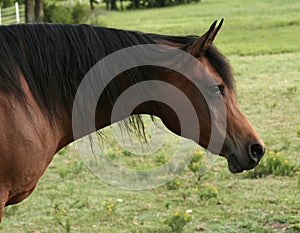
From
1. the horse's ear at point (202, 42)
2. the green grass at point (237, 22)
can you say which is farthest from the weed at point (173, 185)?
the green grass at point (237, 22)

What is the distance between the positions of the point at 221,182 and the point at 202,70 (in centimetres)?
335

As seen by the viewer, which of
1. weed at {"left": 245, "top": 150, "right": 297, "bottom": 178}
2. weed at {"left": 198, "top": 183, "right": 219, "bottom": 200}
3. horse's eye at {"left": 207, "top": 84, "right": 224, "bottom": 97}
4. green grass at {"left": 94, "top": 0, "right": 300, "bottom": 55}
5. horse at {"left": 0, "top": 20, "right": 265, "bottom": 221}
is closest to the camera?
horse at {"left": 0, "top": 20, "right": 265, "bottom": 221}

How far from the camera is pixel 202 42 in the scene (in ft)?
10.8

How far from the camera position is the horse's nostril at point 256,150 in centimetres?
344

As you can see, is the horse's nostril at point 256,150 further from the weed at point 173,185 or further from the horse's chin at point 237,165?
the weed at point 173,185

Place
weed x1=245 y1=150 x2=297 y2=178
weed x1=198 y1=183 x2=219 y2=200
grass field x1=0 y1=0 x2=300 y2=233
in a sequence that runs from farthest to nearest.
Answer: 1. weed x1=245 y1=150 x2=297 y2=178
2. weed x1=198 y1=183 x2=219 y2=200
3. grass field x1=0 y1=0 x2=300 y2=233

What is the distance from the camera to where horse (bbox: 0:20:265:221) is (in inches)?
128

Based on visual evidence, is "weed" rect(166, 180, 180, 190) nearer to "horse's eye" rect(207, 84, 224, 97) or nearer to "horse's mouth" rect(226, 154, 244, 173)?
"horse's mouth" rect(226, 154, 244, 173)

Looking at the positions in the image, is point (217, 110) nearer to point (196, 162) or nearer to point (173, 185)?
point (173, 185)

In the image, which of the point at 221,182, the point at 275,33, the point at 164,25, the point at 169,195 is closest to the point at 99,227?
the point at 169,195

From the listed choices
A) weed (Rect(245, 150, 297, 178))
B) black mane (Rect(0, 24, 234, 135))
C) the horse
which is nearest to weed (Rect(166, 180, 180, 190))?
weed (Rect(245, 150, 297, 178))

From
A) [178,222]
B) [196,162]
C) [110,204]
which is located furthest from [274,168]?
[178,222]

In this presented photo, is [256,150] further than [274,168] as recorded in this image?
No

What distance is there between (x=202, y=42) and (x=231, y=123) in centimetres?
44
